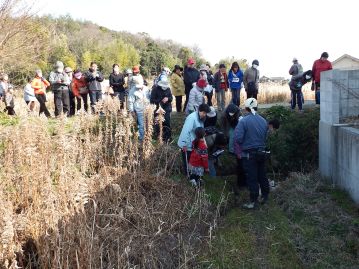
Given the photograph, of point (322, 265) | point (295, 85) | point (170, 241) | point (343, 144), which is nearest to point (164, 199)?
point (170, 241)

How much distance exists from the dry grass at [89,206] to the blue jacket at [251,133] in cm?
124

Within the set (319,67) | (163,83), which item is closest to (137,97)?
(163,83)

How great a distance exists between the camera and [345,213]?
6398 mm

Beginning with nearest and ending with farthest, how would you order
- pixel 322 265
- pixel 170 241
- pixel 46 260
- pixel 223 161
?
pixel 46 260 < pixel 322 265 < pixel 170 241 < pixel 223 161

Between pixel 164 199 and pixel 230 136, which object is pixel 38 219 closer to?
pixel 164 199

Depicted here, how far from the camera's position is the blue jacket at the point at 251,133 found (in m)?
6.71

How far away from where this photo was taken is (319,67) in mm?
10555

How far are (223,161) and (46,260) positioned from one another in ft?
Answer: 17.4

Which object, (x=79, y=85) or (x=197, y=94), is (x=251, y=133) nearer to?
(x=197, y=94)

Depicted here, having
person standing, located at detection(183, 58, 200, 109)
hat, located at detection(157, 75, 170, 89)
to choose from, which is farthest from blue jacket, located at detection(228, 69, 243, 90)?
hat, located at detection(157, 75, 170, 89)

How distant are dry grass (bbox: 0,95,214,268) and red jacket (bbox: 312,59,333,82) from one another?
5.64 meters

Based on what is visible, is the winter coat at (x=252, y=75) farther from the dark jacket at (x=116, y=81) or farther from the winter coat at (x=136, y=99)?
the dark jacket at (x=116, y=81)

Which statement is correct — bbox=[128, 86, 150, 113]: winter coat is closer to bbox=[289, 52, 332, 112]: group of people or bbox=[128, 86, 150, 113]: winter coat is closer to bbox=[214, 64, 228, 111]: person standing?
bbox=[214, 64, 228, 111]: person standing

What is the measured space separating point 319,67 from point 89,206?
772 cm
